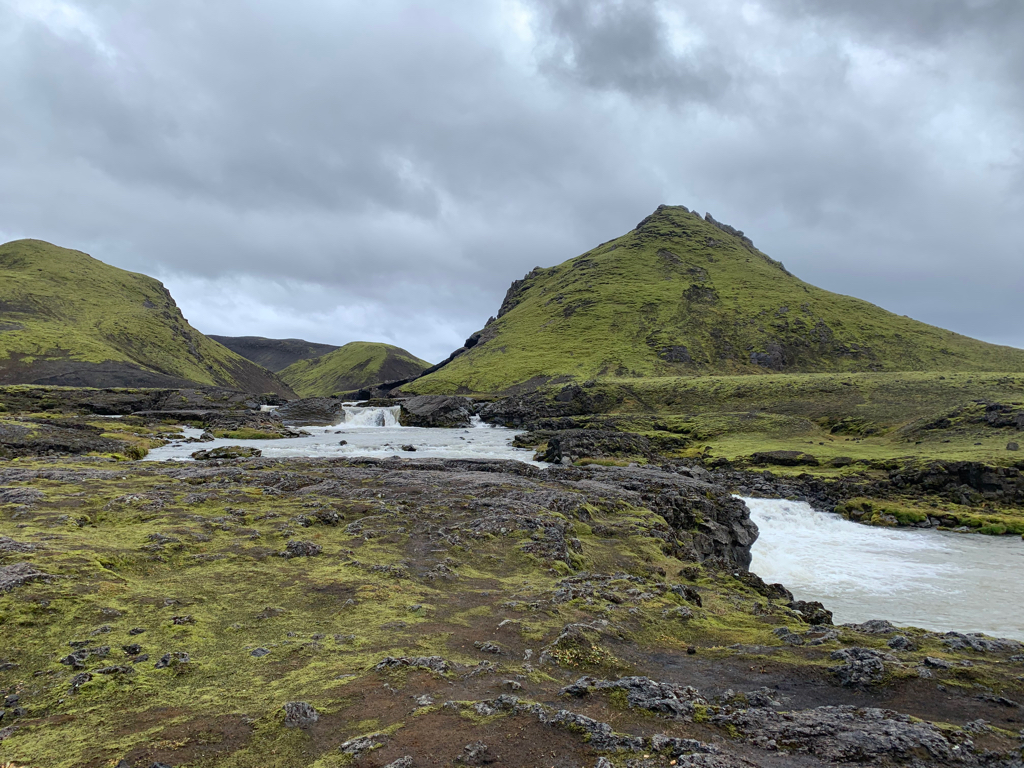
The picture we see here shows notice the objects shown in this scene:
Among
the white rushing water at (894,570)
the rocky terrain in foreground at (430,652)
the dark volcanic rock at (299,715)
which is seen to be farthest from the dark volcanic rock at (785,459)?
the dark volcanic rock at (299,715)

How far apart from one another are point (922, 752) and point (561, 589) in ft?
29.5

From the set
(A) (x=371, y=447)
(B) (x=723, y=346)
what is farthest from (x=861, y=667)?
(B) (x=723, y=346)

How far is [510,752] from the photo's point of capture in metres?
6.84

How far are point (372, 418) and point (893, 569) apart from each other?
Answer: 101446mm

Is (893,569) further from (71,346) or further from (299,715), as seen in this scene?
(71,346)

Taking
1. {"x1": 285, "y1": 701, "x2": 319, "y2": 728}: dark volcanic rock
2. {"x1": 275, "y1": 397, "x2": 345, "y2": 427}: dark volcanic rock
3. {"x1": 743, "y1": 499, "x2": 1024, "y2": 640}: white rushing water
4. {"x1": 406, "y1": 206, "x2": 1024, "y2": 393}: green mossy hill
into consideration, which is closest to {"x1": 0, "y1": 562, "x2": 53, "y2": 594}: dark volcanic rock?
{"x1": 285, "y1": 701, "x2": 319, "y2": 728}: dark volcanic rock

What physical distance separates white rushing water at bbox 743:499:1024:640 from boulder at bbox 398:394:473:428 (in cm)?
7815

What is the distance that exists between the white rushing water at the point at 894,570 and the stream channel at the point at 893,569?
47mm

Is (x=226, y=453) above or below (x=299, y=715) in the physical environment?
below

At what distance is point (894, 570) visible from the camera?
30.5m

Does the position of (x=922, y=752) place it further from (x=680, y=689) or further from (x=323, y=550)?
(x=323, y=550)

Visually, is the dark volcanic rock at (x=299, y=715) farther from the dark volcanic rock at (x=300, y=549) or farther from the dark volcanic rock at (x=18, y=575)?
the dark volcanic rock at (x=300, y=549)

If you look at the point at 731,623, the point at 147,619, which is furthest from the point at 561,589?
the point at 147,619

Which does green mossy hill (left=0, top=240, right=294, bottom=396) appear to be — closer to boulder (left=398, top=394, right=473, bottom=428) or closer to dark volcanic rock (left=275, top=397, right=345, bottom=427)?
dark volcanic rock (left=275, top=397, right=345, bottom=427)
